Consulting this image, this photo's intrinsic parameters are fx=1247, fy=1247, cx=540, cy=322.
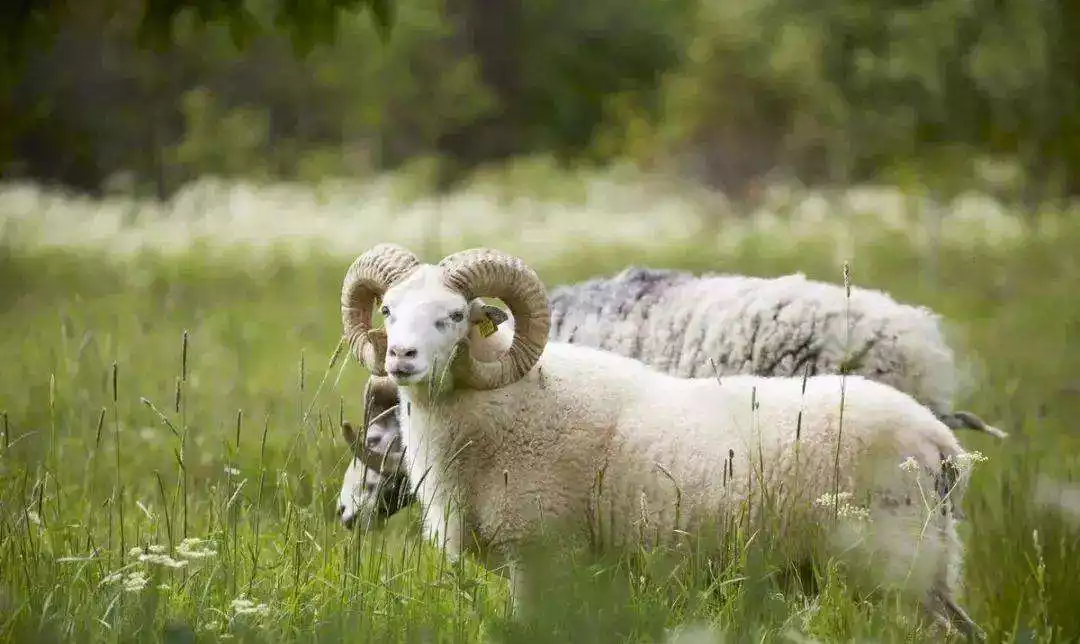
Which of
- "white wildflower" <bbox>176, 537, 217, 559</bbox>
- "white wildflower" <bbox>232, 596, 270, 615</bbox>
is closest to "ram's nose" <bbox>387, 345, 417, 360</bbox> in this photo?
"white wildflower" <bbox>176, 537, 217, 559</bbox>

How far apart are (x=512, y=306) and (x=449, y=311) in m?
0.33

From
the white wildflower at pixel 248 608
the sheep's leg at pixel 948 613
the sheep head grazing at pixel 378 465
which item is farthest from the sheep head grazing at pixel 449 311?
the sheep's leg at pixel 948 613

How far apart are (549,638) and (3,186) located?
26.0m

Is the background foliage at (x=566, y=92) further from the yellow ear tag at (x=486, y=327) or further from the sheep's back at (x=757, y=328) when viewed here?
the sheep's back at (x=757, y=328)

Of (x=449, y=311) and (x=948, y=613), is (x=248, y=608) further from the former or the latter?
(x=948, y=613)

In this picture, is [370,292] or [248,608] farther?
[370,292]

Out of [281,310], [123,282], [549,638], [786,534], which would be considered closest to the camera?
[549,638]

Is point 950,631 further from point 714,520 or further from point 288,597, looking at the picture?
point 288,597

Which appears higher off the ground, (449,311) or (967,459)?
(449,311)

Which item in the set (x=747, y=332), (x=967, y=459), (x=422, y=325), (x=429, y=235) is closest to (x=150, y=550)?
(x=422, y=325)

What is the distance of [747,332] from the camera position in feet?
21.4

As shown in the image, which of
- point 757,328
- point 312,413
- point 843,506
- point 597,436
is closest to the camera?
point 843,506

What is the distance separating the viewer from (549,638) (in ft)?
11.6

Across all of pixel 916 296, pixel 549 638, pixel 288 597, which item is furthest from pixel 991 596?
pixel 916 296
